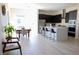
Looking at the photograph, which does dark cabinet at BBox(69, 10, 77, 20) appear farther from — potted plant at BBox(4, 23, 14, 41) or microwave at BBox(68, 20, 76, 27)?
potted plant at BBox(4, 23, 14, 41)

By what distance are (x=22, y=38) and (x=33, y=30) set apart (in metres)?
0.43

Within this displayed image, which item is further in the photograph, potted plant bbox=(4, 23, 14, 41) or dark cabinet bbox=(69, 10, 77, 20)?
dark cabinet bbox=(69, 10, 77, 20)

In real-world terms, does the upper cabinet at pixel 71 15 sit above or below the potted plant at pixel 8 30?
above

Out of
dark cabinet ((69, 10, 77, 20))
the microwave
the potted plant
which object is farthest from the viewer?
the microwave

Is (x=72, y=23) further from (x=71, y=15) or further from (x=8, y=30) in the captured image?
(x=8, y=30)

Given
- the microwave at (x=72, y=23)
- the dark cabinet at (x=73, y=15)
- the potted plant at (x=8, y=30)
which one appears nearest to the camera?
the potted plant at (x=8, y=30)

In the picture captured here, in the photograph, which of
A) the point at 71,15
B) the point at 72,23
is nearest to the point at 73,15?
the point at 71,15

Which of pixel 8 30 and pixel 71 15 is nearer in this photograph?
pixel 8 30

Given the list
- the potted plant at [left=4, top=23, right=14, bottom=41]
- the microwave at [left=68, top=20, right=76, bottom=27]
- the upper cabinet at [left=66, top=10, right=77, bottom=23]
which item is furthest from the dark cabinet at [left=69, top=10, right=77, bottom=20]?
the potted plant at [left=4, top=23, right=14, bottom=41]

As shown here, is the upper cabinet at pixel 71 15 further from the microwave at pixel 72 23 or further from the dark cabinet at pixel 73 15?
the microwave at pixel 72 23

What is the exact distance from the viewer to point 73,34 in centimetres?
661

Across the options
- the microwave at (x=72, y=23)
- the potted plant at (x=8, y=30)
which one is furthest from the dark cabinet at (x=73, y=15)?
the potted plant at (x=8, y=30)

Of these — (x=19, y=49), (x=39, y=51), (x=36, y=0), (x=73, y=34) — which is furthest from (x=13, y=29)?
(x=73, y=34)
